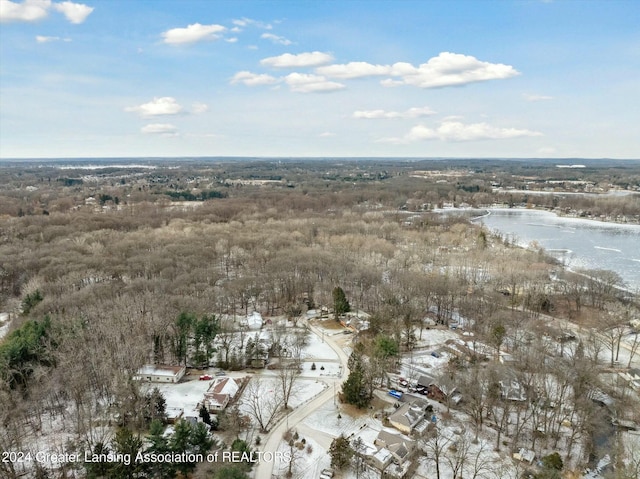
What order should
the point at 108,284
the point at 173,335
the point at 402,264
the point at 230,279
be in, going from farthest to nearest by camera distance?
the point at 402,264 < the point at 230,279 < the point at 108,284 < the point at 173,335

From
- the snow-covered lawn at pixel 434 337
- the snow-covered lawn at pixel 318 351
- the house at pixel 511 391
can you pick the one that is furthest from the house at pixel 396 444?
the snow-covered lawn at pixel 434 337

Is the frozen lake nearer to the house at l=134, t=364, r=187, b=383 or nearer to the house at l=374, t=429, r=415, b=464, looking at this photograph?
Result: the house at l=374, t=429, r=415, b=464

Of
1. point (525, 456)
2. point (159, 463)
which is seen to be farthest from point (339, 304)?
point (159, 463)

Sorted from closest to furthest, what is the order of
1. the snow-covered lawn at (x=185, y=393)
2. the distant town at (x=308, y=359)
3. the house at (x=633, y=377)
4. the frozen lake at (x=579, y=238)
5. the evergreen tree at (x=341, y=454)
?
the evergreen tree at (x=341, y=454) → the distant town at (x=308, y=359) → the snow-covered lawn at (x=185, y=393) → the house at (x=633, y=377) → the frozen lake at (x=579, y=238)

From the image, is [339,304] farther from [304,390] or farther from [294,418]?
[294,418]

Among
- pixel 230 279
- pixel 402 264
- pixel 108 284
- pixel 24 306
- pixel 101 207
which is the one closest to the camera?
pixel 24 306

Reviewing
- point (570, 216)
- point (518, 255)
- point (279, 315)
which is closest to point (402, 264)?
point (518, 255)

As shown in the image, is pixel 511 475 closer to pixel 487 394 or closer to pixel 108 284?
pixel 487 394

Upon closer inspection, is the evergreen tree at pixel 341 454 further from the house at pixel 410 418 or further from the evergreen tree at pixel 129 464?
the evergreen tree at pixel 129 464
